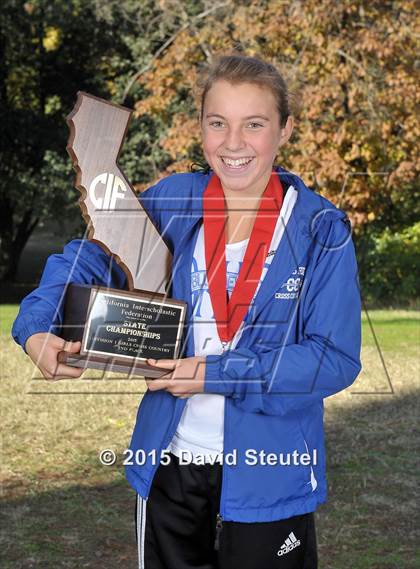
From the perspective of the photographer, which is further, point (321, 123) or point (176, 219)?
point (321, 123)

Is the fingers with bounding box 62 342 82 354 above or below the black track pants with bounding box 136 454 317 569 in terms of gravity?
above

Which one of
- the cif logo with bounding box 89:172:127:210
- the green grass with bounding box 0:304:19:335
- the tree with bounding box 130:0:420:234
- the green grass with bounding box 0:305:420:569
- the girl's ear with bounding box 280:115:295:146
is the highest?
the girl's ear with bounding box 280:115:295:146

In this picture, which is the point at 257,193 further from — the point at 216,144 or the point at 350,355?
the point at 350,355

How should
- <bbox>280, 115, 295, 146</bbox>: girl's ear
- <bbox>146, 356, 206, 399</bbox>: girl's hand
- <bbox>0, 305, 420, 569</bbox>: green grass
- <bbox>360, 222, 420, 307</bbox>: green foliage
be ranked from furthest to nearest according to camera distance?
<bbox>360, 222, 420, 307</bbox>: green foliage, <bbox>0, 305, 420, 569</bbox>: green grass, <bbox>280, 115, 295, 146</bbox>: girl's ear, <bbox>146, 356, 206, 399</bbox>: girl's hand

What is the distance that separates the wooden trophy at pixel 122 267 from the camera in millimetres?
2715

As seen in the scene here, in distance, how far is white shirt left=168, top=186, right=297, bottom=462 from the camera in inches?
109

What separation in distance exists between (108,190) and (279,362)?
0.72 metres

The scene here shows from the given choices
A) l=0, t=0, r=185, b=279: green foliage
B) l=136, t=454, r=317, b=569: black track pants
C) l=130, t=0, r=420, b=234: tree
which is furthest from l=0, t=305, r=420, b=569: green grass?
l=0, t=0, r=185, b=279: green foliage

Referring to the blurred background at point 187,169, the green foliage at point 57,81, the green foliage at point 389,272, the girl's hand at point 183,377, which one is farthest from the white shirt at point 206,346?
the green foliage at point 57,81

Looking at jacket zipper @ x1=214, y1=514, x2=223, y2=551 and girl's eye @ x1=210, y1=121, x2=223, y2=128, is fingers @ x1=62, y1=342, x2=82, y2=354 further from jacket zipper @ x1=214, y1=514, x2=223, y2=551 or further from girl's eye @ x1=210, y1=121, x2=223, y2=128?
girl's eye @ x1=210, y1=121, x2=223, y2=128

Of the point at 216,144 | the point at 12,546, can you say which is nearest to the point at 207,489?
the point at 216,144

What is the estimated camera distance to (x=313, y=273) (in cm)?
272

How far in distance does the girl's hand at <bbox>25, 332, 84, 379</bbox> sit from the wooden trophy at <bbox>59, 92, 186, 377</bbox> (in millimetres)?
25

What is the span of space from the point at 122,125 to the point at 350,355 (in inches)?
37.1
